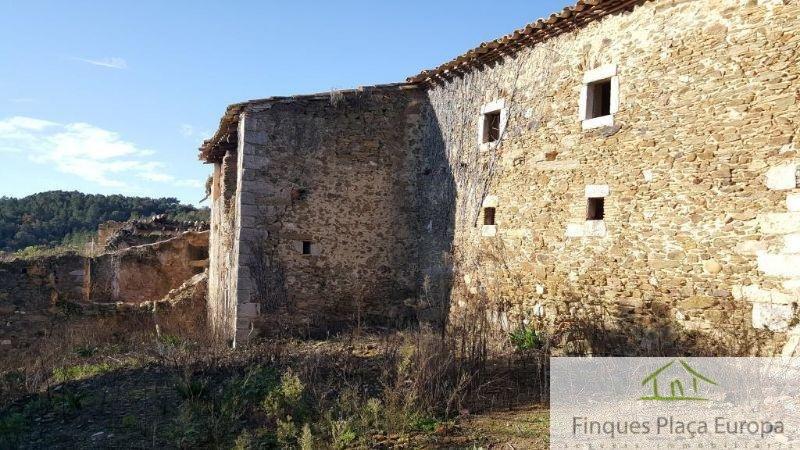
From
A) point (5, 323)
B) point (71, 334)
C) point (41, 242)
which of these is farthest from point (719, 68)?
point (41, 242)

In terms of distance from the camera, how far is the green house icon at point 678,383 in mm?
5957

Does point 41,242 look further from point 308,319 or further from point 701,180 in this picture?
point 701,180

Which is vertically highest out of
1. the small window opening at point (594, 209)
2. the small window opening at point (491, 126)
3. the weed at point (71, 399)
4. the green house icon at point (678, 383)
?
the small window opening at point (491, 126)

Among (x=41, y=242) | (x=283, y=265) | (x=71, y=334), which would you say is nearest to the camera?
(x=283, y=265)

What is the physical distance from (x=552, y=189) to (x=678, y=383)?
3.11 m

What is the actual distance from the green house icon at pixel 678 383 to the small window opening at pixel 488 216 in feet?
12.0

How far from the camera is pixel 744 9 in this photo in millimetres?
6516

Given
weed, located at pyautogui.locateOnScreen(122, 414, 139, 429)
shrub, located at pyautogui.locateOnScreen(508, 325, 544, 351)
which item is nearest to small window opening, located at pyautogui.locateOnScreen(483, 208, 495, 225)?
shrub, located at pyautogui.locateOnScreen(508, 325, 544, 351)

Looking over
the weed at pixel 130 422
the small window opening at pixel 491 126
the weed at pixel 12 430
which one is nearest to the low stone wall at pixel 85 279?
the weed at pixel 12 430

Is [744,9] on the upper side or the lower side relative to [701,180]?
upper

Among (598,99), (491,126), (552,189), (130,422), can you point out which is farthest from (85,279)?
(598,99)

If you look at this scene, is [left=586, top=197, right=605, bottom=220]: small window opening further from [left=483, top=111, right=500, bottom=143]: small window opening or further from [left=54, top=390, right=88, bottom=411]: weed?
[left=54, top=390, right=88, bottom=411]: weed

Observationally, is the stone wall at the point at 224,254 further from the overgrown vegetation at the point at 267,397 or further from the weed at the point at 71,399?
the weed at the point at 71,399

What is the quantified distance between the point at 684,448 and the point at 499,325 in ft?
14.2
